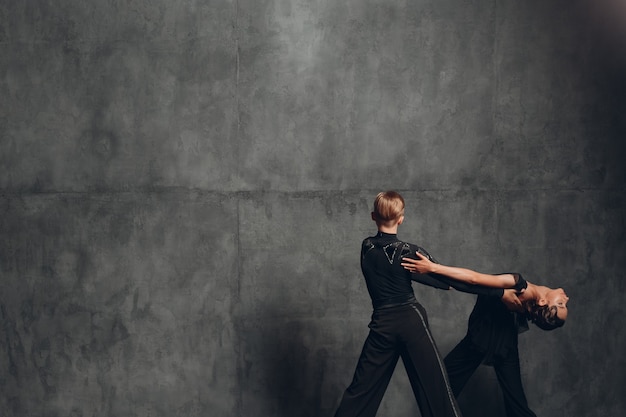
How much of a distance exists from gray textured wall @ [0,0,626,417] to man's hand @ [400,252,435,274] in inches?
50.9

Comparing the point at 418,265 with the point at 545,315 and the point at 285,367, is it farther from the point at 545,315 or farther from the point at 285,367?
the point at 285,367

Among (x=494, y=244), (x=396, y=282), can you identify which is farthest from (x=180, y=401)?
(x=494, y=244)

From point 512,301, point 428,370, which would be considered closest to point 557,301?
point 512,301

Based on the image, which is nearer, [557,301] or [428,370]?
[428,370]

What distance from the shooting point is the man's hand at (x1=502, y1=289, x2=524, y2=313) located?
4372 mm

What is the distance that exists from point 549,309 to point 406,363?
1.02 meters

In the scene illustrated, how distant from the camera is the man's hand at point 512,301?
14.3 ft

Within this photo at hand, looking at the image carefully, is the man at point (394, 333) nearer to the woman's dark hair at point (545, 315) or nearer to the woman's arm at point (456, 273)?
the woman's arm at point (456, 273)

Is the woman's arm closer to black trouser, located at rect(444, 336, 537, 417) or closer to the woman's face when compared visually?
the woman's face

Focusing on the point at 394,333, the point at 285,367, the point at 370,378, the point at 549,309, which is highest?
the point at 549,309

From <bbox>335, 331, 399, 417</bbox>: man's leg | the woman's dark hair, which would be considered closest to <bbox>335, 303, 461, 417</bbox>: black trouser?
<bbox>335, 331, 399, 417</bbox>: man's leg

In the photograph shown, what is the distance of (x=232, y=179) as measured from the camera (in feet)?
17.3

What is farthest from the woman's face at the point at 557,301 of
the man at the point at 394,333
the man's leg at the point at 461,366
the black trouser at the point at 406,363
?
the black trouser at the point at 406,363

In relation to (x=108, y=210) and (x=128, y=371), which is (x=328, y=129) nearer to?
(x=108, y=210)
